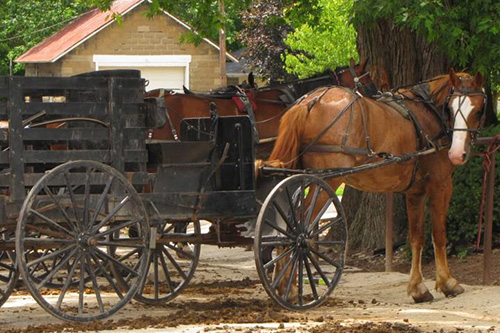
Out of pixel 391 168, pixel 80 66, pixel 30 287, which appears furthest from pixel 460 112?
pixel 80 66

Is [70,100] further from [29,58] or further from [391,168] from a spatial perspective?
[29,58]

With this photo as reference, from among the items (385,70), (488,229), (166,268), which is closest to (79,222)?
(166,268)

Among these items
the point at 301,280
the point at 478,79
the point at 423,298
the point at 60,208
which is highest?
the point at 478,79

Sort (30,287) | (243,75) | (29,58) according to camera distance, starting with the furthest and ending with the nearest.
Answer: (243,75)
(29,58)
(30,287)

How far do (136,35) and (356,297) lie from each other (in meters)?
32.0

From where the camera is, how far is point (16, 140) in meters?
9.74

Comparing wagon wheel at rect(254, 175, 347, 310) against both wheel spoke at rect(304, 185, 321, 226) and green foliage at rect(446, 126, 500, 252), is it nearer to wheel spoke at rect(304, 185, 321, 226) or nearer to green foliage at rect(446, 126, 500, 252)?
wheel spoke at rect(304, 185, 321, 226)

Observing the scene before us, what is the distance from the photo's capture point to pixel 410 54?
51.3ft

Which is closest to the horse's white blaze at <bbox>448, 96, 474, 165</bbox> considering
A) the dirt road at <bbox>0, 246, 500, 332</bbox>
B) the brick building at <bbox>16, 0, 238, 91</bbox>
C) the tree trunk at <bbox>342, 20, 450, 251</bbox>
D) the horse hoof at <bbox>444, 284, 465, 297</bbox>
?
the horse hoof at <bbox>444, 284, 465, 297</bbox>

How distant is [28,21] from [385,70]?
3259 cm

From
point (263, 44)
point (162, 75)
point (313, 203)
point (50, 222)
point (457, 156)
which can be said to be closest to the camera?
point (50, 222)

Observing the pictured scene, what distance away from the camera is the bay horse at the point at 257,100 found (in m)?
14.3

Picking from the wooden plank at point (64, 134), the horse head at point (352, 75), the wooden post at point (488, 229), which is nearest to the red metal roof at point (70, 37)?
the horse head at point (352, 75)

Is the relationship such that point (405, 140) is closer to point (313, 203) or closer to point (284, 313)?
point (313, 203)
